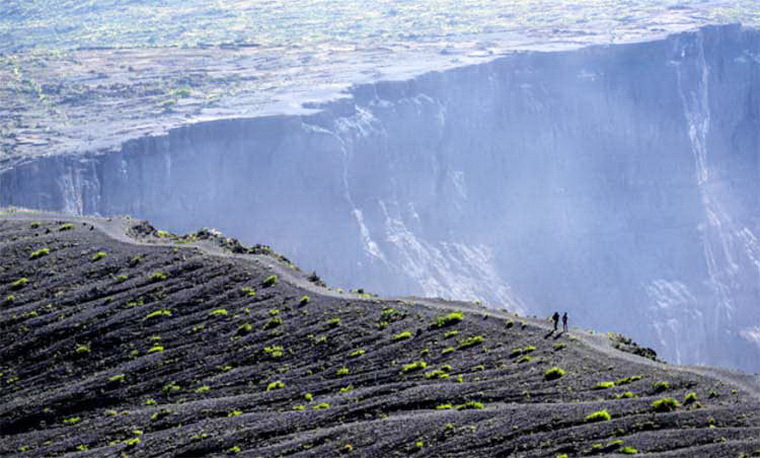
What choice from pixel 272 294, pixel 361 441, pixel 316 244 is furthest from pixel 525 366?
pixel 316 244

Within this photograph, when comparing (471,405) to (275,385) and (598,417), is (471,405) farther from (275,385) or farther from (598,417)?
(275,385)

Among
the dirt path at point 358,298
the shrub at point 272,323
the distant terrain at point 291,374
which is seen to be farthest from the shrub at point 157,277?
the shrub at point 272,323

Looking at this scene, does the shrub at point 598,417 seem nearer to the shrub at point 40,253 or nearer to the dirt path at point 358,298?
the dirt path at point 358,298

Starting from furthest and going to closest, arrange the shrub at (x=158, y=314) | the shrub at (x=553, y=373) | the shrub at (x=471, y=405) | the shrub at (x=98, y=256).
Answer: the shrub at (x=98, y=256)
the shrub at (x=158, y=314)
the shrub at (x=553, y=373)
the shrub at (x=471, y=405)

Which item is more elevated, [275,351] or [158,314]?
[158,314]

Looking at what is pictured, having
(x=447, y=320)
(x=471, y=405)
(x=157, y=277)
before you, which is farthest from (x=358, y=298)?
(x=471, y=405)

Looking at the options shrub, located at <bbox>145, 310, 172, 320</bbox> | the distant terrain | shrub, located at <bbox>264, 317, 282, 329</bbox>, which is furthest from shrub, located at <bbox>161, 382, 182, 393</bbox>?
shrub, located at <bbox>145, 310, 172, 320</bbox>

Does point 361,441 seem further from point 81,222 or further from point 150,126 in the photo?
point 150,126
